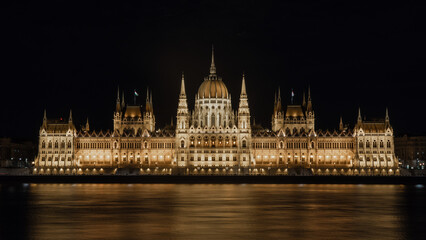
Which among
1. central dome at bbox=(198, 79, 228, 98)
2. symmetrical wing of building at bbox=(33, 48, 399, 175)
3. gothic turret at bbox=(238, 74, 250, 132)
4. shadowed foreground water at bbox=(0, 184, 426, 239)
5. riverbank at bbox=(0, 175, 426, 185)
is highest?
central dome at bbox=(198, 79, 228, 98)

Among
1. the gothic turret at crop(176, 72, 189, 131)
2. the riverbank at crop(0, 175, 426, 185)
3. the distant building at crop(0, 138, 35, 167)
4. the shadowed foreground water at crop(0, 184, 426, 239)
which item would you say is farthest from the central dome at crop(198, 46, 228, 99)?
the shadowed foreground water at crop(0, 184, 426, 239)

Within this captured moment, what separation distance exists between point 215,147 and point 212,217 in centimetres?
9989

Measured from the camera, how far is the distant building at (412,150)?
186m

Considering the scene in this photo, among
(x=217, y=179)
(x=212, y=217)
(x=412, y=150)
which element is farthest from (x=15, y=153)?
(x=212, y=217)

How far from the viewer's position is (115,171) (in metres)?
149

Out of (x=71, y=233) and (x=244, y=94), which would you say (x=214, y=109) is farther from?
(x=71, y=233)

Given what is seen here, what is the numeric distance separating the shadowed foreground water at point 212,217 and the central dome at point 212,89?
3464 inches

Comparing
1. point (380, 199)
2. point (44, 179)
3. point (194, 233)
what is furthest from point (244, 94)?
point (194, 233)

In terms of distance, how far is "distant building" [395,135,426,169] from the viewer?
18550cm

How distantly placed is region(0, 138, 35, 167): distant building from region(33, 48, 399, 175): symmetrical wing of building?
83.8 ft

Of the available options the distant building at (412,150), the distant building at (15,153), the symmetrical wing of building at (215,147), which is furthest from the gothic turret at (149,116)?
the distant building at (412,150)

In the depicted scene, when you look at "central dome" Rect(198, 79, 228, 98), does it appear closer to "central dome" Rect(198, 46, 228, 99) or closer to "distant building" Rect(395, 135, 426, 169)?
"central dome" Rect(198, 46, 228, 99)

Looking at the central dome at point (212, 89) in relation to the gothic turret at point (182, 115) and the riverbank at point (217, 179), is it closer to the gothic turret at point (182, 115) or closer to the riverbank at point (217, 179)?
the gothic turret at point (182, 115)

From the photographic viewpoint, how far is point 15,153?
189 meters
